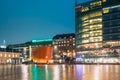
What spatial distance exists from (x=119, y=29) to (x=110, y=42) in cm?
946

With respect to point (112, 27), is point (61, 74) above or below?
below

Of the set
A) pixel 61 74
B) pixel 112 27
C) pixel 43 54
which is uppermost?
pixel 112 27

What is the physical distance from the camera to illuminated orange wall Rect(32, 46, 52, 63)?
508 feet

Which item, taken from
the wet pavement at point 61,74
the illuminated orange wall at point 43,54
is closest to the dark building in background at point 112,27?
the illuminated orange wall at point 43,54

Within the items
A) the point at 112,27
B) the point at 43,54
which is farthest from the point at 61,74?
the point at 112,27

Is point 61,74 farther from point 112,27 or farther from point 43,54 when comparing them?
point 112,27

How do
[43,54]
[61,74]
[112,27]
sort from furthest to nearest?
1. [112,27]
2. [43,54]
3. [61,74]

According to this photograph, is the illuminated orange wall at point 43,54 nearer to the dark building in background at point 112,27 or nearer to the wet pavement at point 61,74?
the dark building in background at point 112,27

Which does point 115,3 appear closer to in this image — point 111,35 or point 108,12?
point 108,12

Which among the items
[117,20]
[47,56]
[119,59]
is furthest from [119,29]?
[47,56]

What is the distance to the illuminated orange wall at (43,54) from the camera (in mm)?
154875

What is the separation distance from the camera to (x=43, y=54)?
157250 millimetres

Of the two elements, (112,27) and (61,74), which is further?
(112,27)

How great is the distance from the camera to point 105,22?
655 feet
